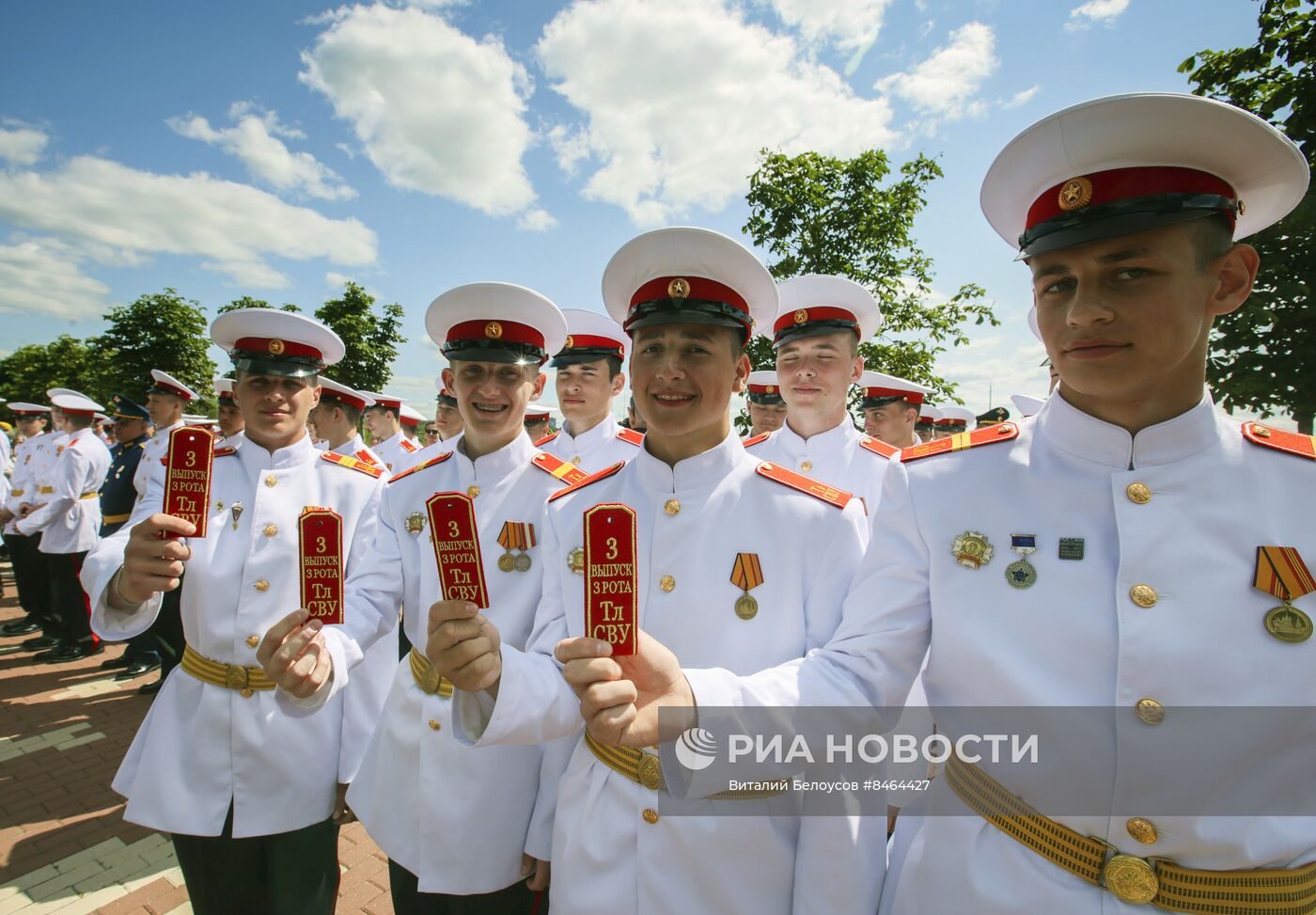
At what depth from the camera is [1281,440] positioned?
156cm

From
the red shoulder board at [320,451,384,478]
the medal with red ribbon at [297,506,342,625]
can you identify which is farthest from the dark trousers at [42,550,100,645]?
the medal with red ribbon at [297,506,342,625]

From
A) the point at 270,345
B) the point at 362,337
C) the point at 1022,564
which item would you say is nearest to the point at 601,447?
the point at 270,345

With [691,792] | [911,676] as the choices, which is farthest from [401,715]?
[911,676]

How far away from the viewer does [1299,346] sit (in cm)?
806

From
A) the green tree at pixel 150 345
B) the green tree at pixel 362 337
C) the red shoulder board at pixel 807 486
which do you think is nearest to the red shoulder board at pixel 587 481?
the red shoulder board at pixel 807 486

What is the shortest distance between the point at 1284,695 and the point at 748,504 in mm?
1391

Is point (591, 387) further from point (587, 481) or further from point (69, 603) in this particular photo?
point (69, 603)

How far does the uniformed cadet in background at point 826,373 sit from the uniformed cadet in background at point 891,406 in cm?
180

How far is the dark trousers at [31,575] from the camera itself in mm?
9383

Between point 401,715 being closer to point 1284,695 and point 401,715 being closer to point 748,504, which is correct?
point 748,504

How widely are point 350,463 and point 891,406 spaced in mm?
5108

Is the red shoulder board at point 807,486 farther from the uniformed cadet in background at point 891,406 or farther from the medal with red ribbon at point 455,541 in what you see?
the uniformed cadet in background at point 891,406

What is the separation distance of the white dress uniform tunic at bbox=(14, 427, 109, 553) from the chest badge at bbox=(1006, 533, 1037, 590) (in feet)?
38.4

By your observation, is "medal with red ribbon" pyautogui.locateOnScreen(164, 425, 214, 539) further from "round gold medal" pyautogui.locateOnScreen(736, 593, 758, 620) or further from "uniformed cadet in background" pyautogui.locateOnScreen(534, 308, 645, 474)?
"uniformed cadet in background" pyautogui.locateOnScreen(534, 308, 645, 474)
